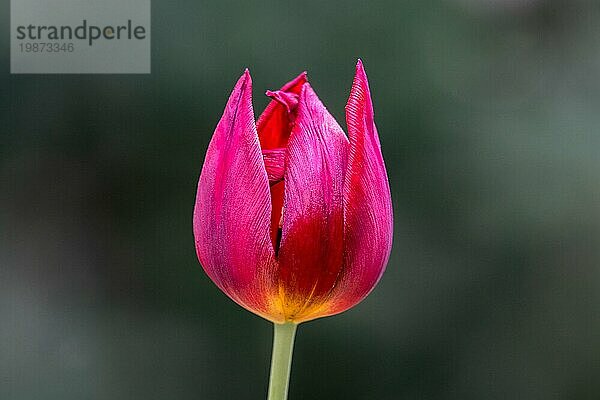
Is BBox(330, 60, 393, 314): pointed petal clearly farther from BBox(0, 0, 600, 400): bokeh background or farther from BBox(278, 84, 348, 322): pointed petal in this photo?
BBox(0, 0, 600, 400): bokeh background

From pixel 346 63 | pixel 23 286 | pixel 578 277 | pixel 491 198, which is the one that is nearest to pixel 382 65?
pixel 346 63

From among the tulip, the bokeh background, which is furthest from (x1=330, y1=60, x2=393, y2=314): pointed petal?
the bokeh background

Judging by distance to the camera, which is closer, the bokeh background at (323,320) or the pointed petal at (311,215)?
the pointed petal at (311,215)

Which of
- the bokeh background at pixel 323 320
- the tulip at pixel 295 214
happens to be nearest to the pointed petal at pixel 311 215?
the tulip at pixel 295 214

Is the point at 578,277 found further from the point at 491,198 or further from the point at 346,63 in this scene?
the point at 346,63

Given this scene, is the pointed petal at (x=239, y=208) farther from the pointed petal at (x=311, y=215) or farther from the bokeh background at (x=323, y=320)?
the bokeh background at (x=323, y=320)

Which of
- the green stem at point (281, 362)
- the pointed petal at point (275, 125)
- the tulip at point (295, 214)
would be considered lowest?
the green stem at point (281, 362)

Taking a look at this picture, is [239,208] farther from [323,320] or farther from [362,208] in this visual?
[323,320]

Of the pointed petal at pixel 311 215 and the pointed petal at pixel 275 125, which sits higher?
the pointed petal at pixel 275 125

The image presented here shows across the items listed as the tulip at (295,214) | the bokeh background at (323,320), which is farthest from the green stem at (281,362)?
the bokeh background at (323,320)
